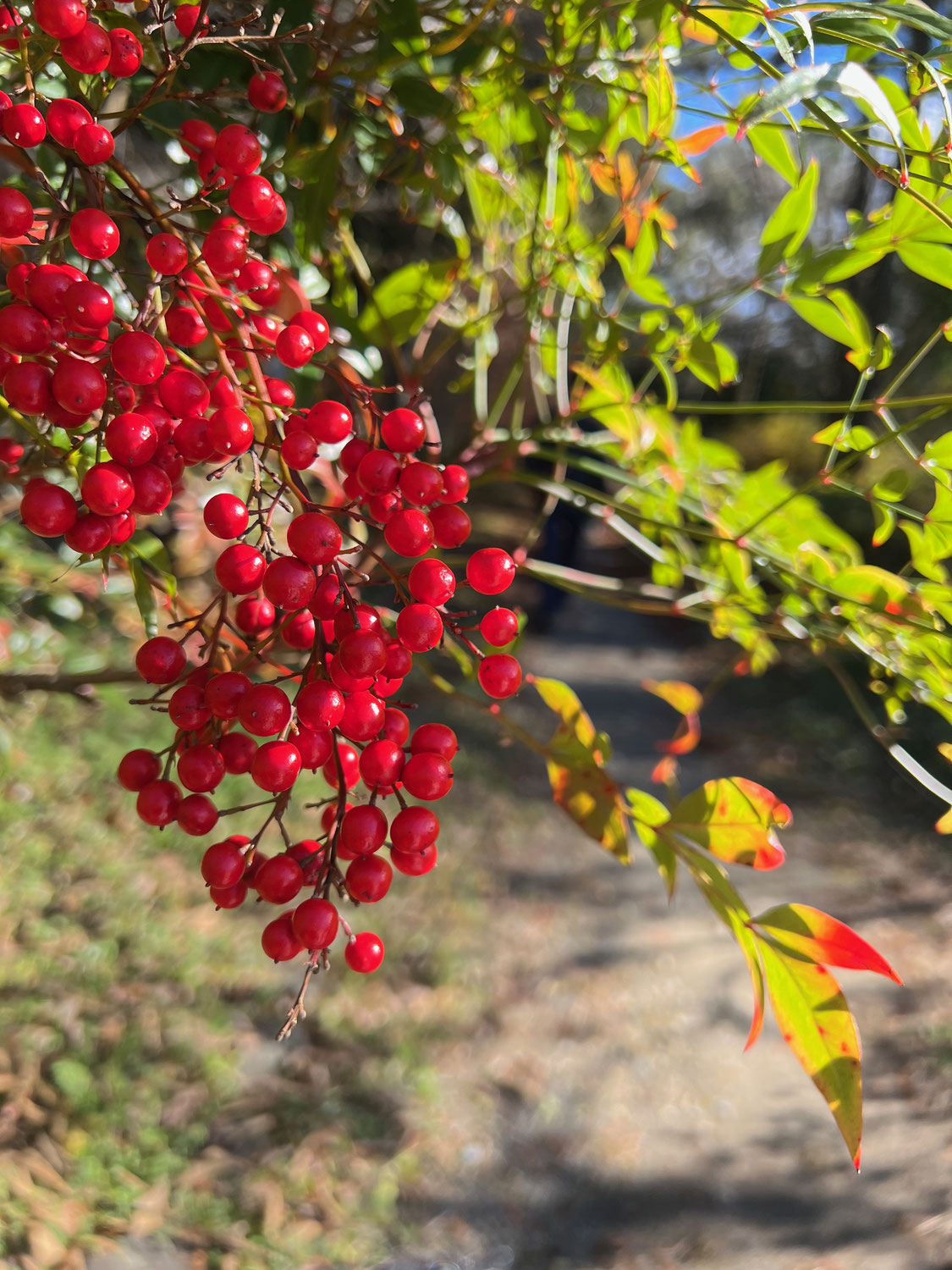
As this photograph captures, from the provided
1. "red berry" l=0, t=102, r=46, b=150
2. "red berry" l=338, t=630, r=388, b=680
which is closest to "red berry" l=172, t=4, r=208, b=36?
"red berry" l=0, t=102, r=46, b=150

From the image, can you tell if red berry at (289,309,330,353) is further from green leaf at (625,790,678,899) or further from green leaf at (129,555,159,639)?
green leaf at (625,790,678,899)

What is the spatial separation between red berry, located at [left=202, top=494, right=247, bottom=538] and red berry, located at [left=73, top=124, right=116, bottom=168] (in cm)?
15

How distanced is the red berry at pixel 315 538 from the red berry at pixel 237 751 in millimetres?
115

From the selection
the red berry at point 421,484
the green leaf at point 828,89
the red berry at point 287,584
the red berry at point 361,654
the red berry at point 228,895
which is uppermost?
the green leaf at point 828,89

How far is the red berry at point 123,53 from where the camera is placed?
0.39m

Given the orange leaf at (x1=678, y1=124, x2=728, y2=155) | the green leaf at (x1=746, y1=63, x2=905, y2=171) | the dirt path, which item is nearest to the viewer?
the green leaf at (x1=746, y1=63, x2=905, y2=171)

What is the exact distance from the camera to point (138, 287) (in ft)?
2.10

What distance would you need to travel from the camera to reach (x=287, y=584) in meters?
0.36

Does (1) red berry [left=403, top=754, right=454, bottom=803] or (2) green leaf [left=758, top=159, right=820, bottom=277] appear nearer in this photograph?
(1) red berry [left=403, top=754, right=454, bottom=803]

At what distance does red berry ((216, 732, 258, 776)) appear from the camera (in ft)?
1.42

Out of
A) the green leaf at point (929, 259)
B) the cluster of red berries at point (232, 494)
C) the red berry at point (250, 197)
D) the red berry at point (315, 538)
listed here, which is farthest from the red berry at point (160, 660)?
the green leaf at point (929, 259)

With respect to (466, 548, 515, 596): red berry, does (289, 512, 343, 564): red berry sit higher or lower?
higher

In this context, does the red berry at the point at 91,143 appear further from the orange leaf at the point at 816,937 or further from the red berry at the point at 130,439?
the orange leaf at the point at 816,937

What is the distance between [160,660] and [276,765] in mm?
93
